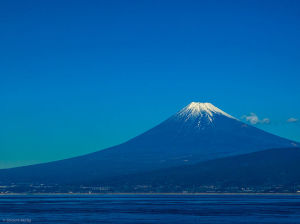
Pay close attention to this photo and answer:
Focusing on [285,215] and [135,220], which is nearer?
[135,220]

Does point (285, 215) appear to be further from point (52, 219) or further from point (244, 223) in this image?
point (52, 219)

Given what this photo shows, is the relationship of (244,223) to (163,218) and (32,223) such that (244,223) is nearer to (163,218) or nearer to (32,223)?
(163,218)

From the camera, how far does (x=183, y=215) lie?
108 meters

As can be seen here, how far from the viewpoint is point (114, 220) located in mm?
98438

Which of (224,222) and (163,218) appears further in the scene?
(163,218)

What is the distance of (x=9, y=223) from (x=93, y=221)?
12476 millimetres

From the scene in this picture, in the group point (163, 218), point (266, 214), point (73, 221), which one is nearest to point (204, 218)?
point (163, 218)

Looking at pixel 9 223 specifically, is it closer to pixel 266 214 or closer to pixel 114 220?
pixel 114 220

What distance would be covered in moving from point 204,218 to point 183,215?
8.22m

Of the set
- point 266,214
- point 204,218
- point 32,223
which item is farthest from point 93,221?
point 266,214

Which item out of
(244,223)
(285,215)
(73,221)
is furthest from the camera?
(285,215)

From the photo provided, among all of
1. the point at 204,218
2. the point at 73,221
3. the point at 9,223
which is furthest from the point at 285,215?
the point at 9,223

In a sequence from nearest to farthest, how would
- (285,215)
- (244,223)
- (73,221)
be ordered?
(244,223) < (73,221) < (285,215)

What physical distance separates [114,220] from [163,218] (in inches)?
315
